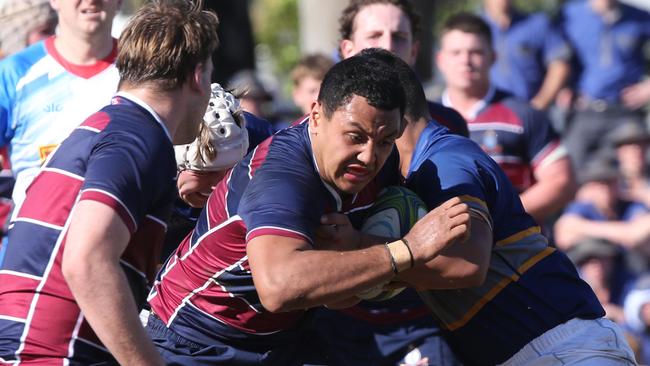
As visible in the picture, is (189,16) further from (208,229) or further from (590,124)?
(590,124)

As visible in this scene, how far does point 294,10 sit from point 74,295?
17.7 metres

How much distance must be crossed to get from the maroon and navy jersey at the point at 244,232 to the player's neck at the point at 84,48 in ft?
5.13

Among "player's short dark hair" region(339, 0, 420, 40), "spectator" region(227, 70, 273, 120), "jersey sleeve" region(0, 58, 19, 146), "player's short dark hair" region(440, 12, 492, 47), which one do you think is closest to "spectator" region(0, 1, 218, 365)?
"jersey sleeve" region(0, 58, 19, 146)

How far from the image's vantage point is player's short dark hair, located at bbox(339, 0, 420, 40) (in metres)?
6.84

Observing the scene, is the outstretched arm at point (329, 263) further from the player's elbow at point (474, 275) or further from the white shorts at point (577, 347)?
the white shorts at point (577, 347)

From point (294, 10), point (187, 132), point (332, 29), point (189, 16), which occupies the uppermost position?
point (189, 16)

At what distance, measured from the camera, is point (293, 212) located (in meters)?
4.16

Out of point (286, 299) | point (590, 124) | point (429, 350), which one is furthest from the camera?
point (590, 124)

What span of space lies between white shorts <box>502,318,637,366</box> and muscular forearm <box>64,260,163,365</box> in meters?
1.62

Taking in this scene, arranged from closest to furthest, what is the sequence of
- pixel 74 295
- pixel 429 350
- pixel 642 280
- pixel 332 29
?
pixel 74 295
pixel 429 350
pixel 642 280
pixel 332 29

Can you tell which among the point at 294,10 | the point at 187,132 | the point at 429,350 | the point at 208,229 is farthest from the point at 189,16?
the point at 294,10

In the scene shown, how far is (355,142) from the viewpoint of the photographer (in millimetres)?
4301

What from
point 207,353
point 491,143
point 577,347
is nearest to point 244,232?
point 207,353

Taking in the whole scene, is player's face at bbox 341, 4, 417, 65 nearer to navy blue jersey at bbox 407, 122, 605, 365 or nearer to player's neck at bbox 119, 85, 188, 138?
navy blue jersey at bbox 407, 122, 605, 365
